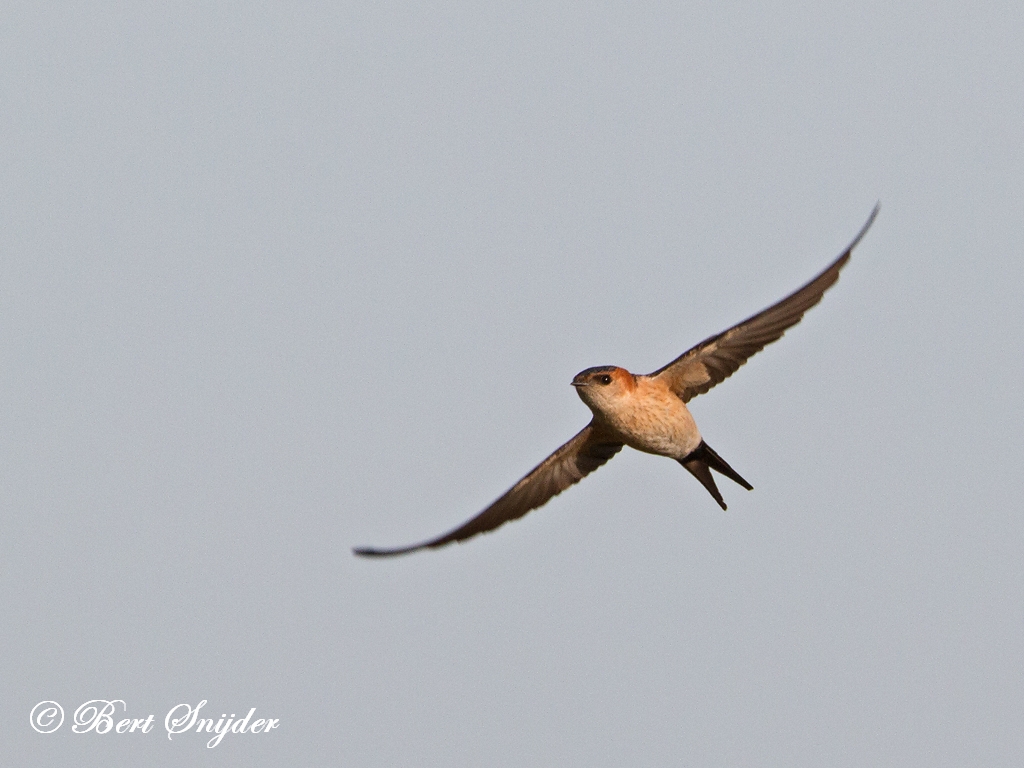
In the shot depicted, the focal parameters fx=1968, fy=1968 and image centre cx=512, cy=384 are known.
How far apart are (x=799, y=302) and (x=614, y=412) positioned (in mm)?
1942

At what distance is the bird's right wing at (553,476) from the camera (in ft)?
61.4

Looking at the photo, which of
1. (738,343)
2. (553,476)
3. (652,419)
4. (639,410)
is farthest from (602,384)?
(553,476)

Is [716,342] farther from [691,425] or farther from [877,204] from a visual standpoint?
[877,204]

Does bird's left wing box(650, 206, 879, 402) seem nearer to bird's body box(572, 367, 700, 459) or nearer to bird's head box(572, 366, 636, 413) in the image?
bird's body box(572, 367, 700, 459)

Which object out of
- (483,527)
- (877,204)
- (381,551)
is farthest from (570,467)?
(877,204)

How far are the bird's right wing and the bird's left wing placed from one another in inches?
38.0

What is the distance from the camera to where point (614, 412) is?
58.7 feet

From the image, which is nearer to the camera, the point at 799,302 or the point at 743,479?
the point at 799,302

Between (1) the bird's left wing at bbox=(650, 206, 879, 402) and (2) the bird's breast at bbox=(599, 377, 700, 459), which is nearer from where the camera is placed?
(1) the bird's left wing at bbox=(650, 206, 879, 402)

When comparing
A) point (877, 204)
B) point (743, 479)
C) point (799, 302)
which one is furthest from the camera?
point (743, 479)

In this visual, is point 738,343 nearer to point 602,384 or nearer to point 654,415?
point 654,415

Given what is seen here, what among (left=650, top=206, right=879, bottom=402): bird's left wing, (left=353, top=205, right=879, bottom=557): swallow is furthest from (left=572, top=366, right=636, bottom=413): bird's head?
(left=650, top=206, right=879, bottom=402): bird's left wing

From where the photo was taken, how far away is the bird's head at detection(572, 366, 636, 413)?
17.8 metres

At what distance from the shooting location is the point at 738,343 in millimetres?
18016
